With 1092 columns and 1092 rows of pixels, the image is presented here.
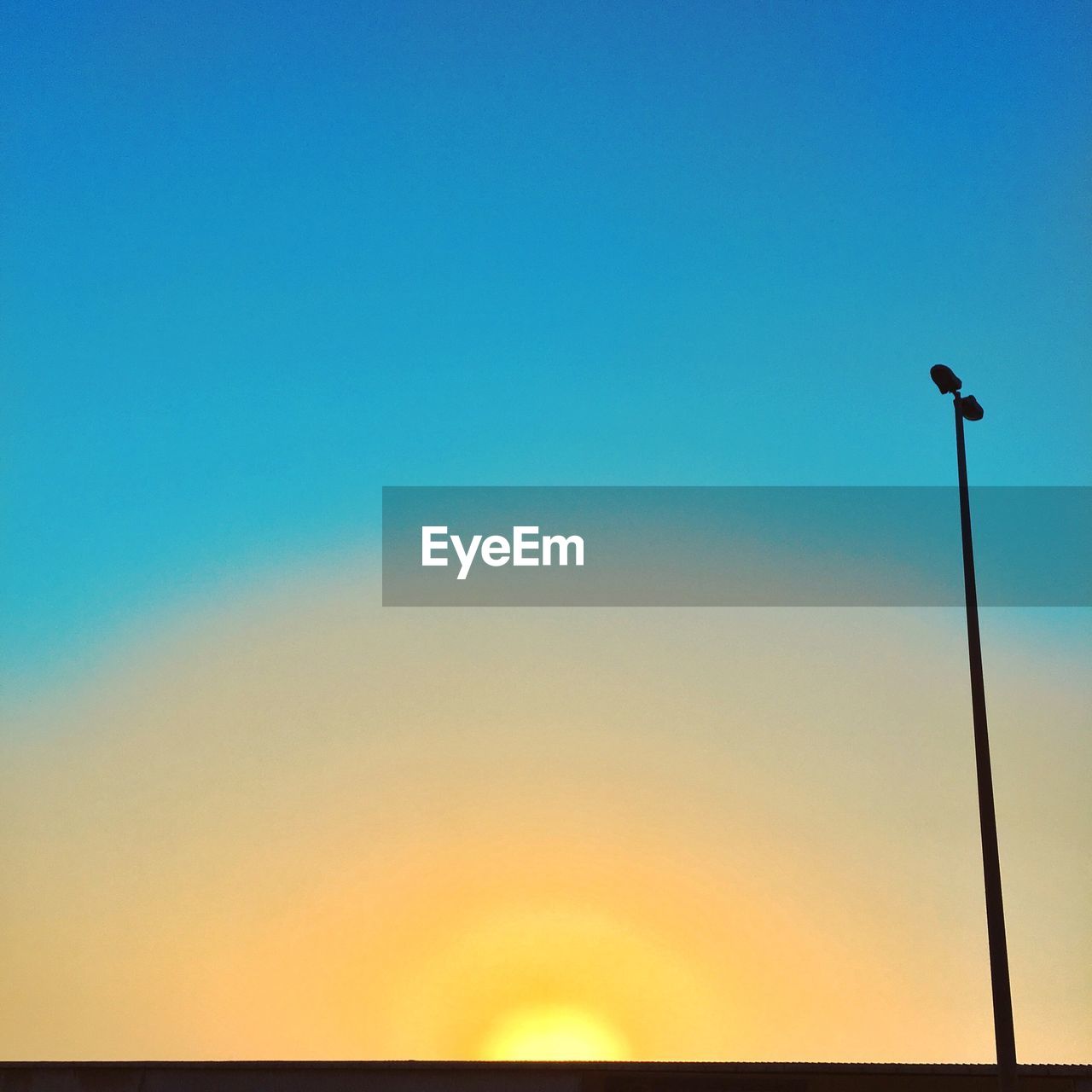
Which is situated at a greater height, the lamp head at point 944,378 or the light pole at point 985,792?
the lamp head at point 944,378

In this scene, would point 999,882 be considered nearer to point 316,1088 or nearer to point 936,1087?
Answer: point 936,1087

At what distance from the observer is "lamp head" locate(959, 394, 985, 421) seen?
18.1m

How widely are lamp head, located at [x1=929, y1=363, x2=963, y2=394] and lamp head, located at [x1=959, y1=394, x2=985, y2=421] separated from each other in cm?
25

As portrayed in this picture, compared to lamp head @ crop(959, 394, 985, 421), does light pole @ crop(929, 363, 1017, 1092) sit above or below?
below

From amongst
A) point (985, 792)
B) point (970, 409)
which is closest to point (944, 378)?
point (970, 409)

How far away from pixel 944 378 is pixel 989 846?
6884 mm

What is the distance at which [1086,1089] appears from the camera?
4141 cm

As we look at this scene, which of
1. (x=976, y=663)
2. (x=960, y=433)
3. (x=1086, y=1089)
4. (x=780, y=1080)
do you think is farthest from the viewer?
(x=780, y=1080)

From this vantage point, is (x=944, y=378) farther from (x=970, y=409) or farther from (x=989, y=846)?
(x=989, y=846)

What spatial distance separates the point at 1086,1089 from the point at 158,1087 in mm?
34507

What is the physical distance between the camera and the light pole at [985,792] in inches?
602

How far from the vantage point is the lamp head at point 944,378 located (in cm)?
1820

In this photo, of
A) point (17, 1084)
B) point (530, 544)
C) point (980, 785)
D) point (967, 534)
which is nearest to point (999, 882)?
point (980, 785)

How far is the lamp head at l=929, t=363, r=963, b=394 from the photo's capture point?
18.2 meters
